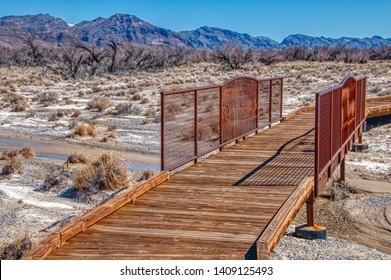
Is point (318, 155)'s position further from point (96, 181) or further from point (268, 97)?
point (268, 97)

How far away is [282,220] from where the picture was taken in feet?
20.6

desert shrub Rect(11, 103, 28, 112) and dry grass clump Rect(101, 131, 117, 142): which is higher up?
desert shrub Rect(11, 103, 28, 112)

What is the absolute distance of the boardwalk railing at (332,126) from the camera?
7749 mm

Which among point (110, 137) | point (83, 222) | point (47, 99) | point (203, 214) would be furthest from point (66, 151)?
point (47, 99)

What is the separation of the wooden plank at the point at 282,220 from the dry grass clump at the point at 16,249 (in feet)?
11.0

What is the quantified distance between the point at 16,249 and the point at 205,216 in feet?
8.78

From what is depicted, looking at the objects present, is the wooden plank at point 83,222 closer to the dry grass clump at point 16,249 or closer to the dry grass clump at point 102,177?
the dry grass clump at point 16,249

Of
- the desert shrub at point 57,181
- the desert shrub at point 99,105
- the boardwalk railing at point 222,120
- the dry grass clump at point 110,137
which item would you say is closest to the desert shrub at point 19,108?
the desert shrub at point 99,105

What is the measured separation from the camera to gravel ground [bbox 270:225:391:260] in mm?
7965

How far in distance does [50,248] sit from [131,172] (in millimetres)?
7452

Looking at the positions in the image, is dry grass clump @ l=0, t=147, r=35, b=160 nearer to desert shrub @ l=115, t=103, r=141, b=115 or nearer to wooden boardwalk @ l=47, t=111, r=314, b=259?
wooden boardwalk @ l=47, t=111, r=314, b=259

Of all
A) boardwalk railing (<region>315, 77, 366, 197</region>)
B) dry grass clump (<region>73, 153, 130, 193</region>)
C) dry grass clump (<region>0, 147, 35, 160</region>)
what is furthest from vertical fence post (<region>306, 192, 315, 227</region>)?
dry grass clump (<region>0, 147, 35, 160</region>)

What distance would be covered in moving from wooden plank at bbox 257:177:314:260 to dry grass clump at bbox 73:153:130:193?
469 centimetres

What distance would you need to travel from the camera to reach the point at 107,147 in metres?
16.8
